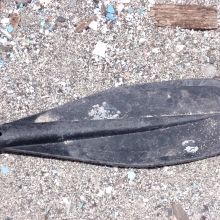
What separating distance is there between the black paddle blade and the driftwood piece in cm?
27

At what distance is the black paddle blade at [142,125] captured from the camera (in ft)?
4.55

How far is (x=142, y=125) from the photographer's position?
138 centimetres

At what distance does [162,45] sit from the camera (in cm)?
149

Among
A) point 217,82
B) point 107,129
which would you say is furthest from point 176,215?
point 217,82

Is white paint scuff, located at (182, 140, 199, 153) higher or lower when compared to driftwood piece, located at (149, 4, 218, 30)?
lower

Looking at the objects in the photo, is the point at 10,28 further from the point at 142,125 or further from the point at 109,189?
the point at 109,189

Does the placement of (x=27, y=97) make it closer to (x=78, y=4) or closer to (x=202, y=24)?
(x=78, y=4)

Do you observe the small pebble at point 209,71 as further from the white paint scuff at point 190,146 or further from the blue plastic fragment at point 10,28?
the blue plastic fragment at point 10,28

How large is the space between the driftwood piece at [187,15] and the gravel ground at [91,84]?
3 cm

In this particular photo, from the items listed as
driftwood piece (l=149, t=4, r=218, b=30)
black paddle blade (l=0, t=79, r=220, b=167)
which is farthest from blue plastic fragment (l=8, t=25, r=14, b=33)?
driftwood piece (l=149, t=4, r=218, b=30)

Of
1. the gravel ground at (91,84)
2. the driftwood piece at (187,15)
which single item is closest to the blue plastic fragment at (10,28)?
the gravel ground at (91,84)

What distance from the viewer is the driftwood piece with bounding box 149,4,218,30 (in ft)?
4.83

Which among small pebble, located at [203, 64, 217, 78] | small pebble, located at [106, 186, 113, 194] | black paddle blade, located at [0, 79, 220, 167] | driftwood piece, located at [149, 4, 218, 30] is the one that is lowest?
small pebble, located at [106, 186, 113, 194]

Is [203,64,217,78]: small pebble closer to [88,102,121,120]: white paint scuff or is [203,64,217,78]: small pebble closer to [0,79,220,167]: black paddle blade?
[0,79,220,167]: black paddle blade
